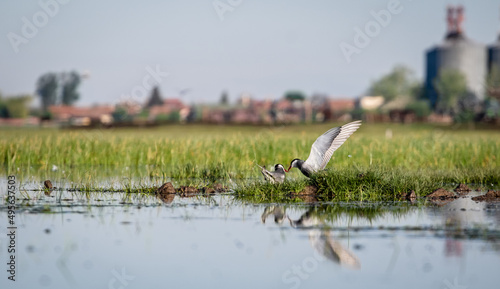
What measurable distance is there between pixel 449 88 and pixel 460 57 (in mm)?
10014

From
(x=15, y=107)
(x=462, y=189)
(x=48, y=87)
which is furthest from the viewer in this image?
(x=48, y=87)

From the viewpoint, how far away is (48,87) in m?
157

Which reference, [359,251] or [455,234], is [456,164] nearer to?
[455,234]

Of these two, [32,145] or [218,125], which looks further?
[218,125]

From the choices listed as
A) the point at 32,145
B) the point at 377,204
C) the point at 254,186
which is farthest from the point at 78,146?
the point at 377,204

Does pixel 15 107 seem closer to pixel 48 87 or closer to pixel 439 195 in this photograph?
pixel 48 87

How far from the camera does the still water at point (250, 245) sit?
27.3ft

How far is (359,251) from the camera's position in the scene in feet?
31.1

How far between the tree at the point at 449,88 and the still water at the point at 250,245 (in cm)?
10284

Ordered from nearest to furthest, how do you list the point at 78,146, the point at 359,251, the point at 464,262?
the point at 464,262
the point at 359,251
the point at 78,146

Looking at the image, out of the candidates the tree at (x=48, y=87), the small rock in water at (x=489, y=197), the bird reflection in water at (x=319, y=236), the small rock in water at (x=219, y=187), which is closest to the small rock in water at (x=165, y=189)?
the small rock in water at (x=219, y=187)

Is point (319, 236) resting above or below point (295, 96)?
below

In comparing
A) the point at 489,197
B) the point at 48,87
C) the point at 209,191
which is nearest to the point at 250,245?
the point at 209,191

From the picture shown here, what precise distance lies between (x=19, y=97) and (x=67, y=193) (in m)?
125
